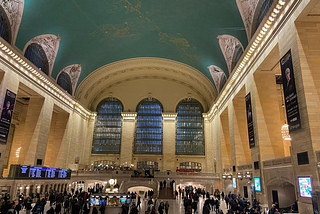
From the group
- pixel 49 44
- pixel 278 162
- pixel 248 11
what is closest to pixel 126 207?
pixel 278 162

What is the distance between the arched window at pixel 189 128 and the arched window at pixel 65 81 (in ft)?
49.2

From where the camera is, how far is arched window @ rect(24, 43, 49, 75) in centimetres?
1874

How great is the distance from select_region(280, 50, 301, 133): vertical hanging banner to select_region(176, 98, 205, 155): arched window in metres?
22.1

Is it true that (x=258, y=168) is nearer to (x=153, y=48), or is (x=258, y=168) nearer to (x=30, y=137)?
(x=153, y=48)

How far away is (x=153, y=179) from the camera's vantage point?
22.7m

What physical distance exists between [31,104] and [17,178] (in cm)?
752

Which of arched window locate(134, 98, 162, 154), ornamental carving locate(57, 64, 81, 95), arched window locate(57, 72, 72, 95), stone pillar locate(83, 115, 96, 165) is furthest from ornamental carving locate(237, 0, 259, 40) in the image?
stone pillar locate(83, 115, 96, 165)

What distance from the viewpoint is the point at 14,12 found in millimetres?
15523

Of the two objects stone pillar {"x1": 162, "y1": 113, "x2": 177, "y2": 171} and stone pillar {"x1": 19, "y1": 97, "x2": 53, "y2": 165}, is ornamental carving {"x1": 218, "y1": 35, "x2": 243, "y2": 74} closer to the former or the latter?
stone pillar {"x1": 162, "y1": 113, "x2": 177, "y2": 171}

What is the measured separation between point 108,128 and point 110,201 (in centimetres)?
2301

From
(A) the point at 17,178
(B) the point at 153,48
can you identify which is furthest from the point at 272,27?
(A) the point at 17,178

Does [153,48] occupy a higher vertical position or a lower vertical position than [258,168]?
higher

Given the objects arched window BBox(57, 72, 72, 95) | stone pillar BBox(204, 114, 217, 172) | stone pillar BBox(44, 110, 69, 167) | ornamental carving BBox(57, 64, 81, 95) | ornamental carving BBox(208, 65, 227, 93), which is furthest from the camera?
stone pillar BBox(204, 114, 217, 172)

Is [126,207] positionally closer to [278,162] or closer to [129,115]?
[278,162]
